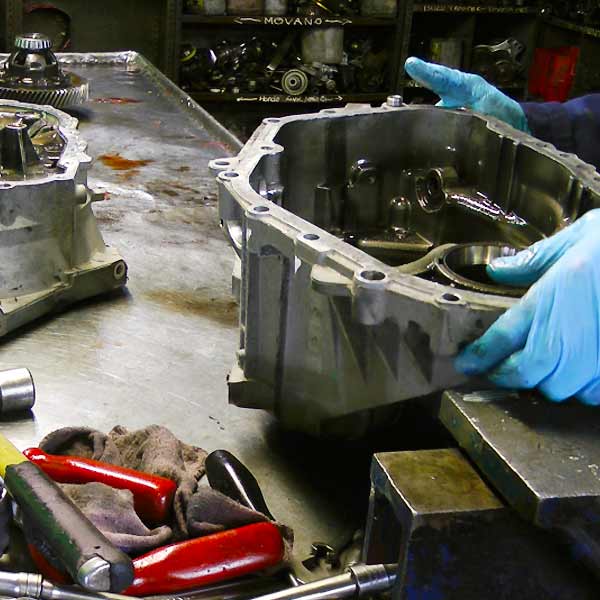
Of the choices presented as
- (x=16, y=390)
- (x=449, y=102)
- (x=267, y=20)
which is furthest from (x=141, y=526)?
(x=267, y=20)

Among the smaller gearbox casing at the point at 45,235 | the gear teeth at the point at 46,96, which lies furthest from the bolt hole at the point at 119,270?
the gear teeth at the point at 46,96

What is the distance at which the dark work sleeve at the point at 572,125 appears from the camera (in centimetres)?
148

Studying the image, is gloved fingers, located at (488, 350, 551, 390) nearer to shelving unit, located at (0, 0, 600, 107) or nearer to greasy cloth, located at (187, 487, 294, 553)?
greasy cloth, located at (187, 487, 294, 553)

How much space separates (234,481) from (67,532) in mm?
203

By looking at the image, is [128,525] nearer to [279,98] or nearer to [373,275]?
[373,275]

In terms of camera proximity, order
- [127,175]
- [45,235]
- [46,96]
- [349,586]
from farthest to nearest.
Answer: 1. [46,96]
2. [127,175]
3. [45,235]
4. [349,586]

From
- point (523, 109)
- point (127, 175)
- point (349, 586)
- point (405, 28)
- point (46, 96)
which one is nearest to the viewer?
point (349, 586)

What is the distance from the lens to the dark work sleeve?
1.48 metres

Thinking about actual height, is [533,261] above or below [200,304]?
above

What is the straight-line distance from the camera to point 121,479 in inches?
32.9

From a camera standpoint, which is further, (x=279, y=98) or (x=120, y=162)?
(x=279, y=98)

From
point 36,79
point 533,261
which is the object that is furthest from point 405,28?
point 533,261

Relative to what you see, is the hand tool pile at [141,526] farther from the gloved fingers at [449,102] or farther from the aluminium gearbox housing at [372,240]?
the gloved fingers at [449,102]

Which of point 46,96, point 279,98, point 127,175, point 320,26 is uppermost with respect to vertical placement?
point 320,26
